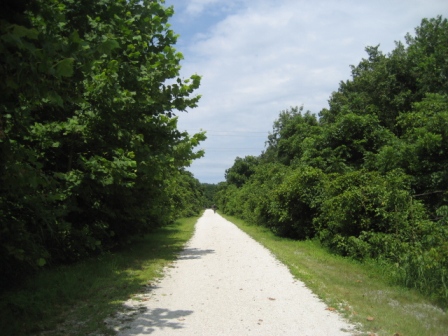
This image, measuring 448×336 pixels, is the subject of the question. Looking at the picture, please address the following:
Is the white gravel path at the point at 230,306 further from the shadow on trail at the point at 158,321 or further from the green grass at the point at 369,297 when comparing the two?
the green grass at the point at 369,297

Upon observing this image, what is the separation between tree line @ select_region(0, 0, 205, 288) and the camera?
3.95 metres

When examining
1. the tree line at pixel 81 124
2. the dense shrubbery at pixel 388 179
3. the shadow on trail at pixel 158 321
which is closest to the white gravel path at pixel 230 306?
the shadow on trail at pixel 158 321

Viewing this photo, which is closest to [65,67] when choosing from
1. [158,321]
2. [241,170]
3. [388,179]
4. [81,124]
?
[158,321]

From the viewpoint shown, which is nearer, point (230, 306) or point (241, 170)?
point (230, 306)

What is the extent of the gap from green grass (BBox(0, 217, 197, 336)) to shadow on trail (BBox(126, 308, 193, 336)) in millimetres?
430

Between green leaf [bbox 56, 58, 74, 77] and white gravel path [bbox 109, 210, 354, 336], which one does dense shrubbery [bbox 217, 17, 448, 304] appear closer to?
white gravel path [bbox 109, 210, 354, 336]

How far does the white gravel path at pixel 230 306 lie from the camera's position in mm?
5734

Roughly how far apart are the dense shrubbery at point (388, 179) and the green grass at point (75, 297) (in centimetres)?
616

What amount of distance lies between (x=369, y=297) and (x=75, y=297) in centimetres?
568

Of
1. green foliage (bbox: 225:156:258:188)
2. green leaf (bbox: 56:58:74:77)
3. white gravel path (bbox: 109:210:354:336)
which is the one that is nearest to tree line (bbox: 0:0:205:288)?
green leaf (bbox: 56:58:74:77)

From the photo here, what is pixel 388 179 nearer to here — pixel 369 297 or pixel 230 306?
pixel 369 297

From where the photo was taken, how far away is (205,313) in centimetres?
656

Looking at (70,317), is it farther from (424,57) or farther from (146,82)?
(424,57)

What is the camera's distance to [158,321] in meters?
6.14
